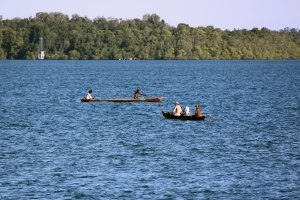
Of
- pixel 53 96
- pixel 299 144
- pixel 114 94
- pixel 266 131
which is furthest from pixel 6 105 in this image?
pixel 299 144

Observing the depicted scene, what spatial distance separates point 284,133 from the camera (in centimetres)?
4722

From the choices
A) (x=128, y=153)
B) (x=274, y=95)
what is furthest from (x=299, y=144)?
(x=274, y=95)

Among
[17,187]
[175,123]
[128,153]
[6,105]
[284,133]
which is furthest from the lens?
[6,105]

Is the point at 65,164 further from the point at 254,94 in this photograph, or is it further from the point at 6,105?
the point at 254,94

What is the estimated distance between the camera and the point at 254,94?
89.5 m

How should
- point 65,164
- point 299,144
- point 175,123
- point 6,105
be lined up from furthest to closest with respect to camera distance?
point 6,105 → point 175,123 → point 299,144 → point 65,164

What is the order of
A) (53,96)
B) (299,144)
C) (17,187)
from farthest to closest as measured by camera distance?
(53,96) < (299,144) < (17,187)

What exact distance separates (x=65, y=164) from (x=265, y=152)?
39.5 feet

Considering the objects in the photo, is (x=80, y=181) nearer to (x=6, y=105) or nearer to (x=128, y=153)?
(x=128, y=153)

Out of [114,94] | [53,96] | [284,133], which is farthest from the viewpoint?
[114,94]

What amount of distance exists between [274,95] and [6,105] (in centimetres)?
3545

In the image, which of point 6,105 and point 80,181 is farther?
point 6,105

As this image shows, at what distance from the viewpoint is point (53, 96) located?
85688 mm

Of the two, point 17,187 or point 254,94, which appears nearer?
point 17,187
